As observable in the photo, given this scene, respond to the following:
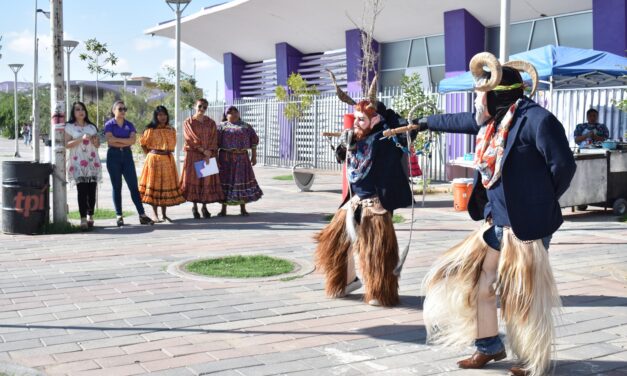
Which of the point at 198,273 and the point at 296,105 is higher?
the point at 296,105

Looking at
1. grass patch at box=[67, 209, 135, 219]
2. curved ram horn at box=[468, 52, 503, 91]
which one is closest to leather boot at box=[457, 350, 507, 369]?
curved ram horn at box=[468, 52, 503, 91]

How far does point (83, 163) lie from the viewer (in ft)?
35.2

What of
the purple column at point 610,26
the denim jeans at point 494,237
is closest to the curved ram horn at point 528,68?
the denim jeans at point 494,237

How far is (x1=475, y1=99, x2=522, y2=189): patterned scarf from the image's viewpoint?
4.63m

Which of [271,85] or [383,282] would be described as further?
[271,85]

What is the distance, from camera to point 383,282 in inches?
248

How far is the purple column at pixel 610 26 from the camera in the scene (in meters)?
17.7

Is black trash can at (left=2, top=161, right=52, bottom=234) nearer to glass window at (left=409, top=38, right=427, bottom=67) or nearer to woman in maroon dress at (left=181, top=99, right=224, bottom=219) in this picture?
woman in maroon dress at (left=181, top=99, right=224, bottom=219)

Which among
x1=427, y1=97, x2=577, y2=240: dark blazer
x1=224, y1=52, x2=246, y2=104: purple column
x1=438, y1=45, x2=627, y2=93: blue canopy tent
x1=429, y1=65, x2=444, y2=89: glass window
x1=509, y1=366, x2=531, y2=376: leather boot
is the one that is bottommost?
x1=509, y1=366, x2=531, y2=376: leather boot

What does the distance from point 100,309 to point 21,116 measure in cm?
6133

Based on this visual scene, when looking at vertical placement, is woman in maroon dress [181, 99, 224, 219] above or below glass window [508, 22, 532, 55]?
below

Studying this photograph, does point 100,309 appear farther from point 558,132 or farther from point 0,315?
point 558,132

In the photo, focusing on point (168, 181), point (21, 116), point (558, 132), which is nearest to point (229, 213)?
point (168, 181)

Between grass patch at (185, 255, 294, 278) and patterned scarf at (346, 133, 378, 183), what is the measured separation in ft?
5.24
